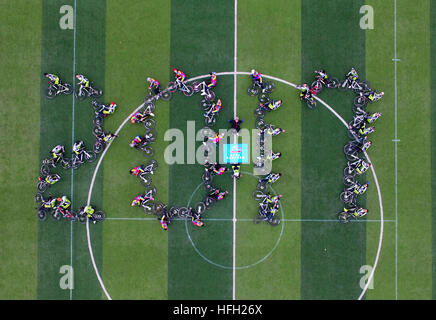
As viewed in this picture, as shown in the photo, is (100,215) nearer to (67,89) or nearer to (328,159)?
(67,89)

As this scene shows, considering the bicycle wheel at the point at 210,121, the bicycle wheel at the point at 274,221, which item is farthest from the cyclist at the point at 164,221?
the bicycle wheel at the point at 274,221

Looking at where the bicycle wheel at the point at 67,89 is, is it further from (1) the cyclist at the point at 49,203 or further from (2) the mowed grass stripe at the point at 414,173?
(2) the mowed grass stripe at the point at 414,173

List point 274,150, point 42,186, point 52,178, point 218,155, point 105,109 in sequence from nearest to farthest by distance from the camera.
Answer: point 52,178
point 105,109
point 42,186
point 218,155
point 274,150

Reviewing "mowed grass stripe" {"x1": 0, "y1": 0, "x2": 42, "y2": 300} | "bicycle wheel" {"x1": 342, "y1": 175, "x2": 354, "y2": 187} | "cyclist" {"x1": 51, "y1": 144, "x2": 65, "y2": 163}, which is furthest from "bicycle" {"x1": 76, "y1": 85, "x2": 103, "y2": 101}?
"bicycle wheel" {"x1": 342, "y1": 175, "x2": 354, "y2": 187}

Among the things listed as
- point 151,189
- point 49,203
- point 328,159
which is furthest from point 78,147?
point 328,159

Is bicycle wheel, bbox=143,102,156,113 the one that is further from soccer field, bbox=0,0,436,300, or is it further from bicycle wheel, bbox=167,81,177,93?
bicycle wheel, bbox=167,81,177,93
